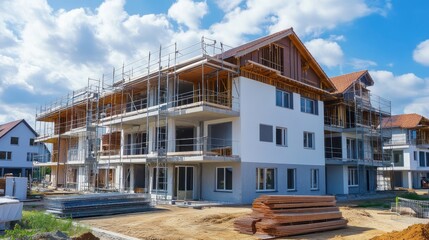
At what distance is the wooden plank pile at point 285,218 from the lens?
11523 mm

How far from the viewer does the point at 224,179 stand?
2214 cm

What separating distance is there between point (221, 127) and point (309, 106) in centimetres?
813

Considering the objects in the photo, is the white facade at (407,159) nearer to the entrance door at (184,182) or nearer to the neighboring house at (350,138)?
the neighboring house at (350,138)

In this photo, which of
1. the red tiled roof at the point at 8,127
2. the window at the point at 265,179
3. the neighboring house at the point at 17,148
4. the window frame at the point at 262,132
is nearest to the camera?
the window at the point at 265,179

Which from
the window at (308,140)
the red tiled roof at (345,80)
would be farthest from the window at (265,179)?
the red tiled roof at (345,80)

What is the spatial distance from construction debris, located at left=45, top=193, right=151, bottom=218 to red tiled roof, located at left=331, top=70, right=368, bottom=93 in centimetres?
1976

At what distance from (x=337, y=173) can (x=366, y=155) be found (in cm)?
523

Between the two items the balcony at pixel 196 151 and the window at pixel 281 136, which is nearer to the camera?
the balcony at pixel 196 151

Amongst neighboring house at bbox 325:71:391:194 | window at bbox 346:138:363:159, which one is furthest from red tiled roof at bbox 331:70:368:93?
window at bbox 346:138:363:159

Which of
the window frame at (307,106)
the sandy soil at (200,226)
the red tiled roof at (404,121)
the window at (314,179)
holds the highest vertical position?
the red tiled roof at (404,121)

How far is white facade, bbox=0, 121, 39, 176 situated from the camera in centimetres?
5016

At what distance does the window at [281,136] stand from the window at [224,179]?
4255 mm

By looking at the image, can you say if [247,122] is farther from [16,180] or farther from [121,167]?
[16,180]

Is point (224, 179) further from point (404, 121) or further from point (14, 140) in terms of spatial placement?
point (14, 140)
